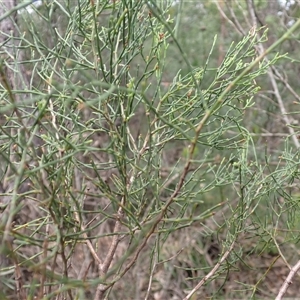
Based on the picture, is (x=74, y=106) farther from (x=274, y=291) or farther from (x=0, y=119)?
(x=274, y=291)

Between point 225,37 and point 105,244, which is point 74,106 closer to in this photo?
point 105,244

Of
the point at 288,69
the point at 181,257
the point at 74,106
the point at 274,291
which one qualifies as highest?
the point at 74,106

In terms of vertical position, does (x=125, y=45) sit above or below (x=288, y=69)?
above

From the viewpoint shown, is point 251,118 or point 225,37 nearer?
point 251,118

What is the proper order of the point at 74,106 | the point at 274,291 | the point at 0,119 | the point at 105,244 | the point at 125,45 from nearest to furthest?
the point at 125,45 → the point at 74,106 → the point at 0,119 → the point at 105,244 → the point at 274,291

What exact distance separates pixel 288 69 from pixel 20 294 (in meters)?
3.61

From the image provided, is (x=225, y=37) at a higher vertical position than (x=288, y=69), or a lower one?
higher

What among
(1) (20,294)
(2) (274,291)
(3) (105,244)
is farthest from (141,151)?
(2) (274,291)

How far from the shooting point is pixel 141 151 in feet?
4.37

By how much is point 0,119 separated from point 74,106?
1.45m

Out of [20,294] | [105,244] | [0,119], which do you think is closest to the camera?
[20,294]

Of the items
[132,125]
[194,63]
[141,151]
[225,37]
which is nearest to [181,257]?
[132,125]

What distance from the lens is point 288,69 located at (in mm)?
4152

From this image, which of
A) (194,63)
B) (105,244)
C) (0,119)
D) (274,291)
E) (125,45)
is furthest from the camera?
(194,63)
